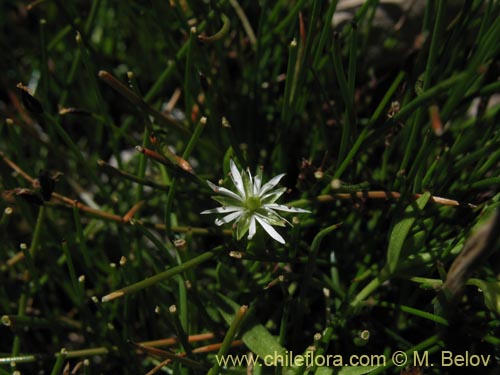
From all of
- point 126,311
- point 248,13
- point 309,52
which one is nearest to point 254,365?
point 126,311

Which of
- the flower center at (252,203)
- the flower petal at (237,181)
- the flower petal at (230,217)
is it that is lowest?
the flower petal at (230,217)

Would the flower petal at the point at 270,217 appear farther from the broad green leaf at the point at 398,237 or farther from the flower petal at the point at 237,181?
the broad green leaf at the point at 398,237

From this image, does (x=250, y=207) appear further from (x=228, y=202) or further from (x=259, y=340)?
(x=259, y=340)

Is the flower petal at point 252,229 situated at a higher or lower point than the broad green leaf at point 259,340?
higher

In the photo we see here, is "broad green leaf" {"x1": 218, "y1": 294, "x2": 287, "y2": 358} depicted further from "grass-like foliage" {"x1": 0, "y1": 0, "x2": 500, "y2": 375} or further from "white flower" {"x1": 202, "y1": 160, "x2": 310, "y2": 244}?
"white flower" {"x1": 202, "y1": 160, "x2": 310, "y2": 244}

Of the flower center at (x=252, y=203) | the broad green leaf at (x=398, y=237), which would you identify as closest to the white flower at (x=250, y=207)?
the flower center at (x=252, y=203)

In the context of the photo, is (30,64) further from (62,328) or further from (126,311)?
(126,311)

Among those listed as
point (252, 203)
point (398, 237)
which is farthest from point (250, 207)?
point (398, 237)

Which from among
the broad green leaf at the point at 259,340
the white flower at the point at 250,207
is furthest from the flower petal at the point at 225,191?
the broad green leaf at the point at 259,340
